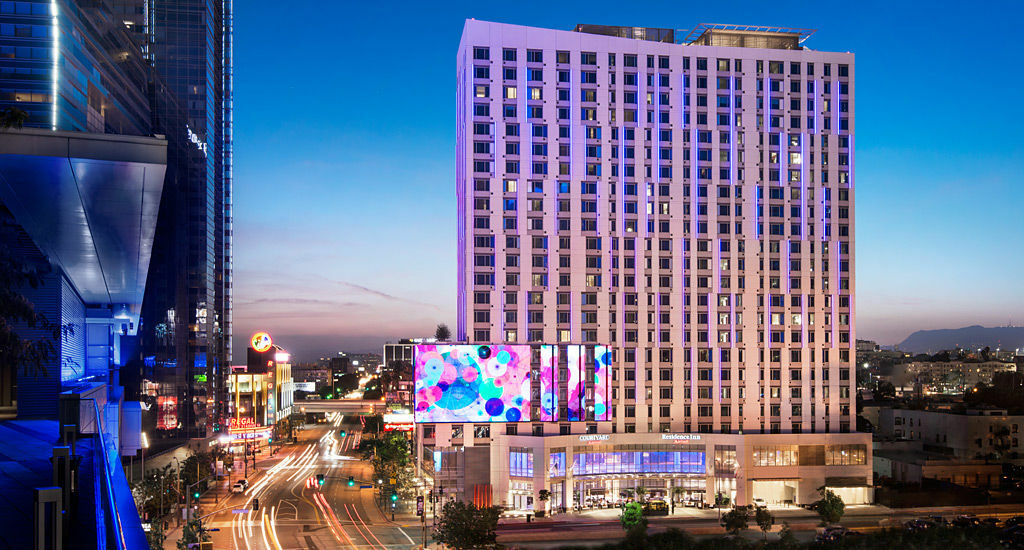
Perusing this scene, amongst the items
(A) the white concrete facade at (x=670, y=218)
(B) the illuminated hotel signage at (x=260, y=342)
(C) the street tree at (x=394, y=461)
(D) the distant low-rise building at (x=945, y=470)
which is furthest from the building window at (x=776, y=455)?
(B) the illuminated hotel signage at (x=260, y=342)

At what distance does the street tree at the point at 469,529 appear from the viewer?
60.0m

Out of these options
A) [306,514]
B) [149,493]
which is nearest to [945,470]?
[306,514]

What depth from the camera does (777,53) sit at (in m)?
95.4

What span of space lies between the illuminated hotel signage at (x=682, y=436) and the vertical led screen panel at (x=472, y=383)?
16.5 meters

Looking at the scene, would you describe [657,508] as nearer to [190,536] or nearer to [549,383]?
[549,383]

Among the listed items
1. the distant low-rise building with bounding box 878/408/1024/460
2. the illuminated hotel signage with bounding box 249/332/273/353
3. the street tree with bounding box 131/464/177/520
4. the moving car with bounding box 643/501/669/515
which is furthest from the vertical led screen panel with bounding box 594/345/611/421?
the illuminated hotel signage with bounding box 249/332/273/353

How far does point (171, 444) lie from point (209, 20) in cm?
6269

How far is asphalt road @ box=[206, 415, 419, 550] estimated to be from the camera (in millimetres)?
67938

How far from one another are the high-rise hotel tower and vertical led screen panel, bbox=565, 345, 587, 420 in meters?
3.22

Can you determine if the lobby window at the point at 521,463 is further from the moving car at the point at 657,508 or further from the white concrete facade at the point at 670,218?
the moving car at the point at 657,508

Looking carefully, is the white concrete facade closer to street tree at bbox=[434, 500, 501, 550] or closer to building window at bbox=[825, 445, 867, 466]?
building window at bbox=[825, 445, 867, 466]

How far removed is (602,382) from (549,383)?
5749 mm

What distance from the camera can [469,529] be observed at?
60.2 meters

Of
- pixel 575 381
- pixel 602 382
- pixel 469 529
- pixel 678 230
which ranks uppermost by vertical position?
pixel 678 230
